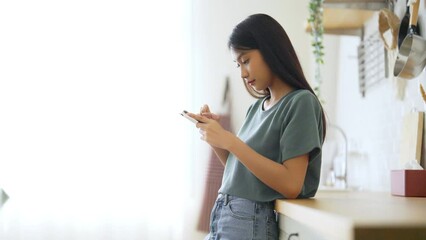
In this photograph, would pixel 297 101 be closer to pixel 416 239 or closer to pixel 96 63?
pixel 416 239

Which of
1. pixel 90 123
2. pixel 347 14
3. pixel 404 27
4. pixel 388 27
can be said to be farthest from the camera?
pixel 90 123

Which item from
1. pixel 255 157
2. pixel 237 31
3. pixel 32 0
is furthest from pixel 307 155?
pixel 32 0

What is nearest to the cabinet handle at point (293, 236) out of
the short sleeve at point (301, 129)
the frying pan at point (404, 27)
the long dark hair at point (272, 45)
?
the short sleeve at point (301, 129)

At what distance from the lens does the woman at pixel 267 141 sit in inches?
35.8

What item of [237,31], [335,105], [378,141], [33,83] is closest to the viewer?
[237,31]

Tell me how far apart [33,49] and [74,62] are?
18 cm

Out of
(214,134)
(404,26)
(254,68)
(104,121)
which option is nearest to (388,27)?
(404,26)

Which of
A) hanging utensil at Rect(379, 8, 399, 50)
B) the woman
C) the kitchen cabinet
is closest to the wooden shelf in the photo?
the kitchen cabinet

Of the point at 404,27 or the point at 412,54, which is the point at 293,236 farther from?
the point at 404,27

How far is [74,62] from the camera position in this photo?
211 cm

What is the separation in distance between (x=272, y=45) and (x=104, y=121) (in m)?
1.25

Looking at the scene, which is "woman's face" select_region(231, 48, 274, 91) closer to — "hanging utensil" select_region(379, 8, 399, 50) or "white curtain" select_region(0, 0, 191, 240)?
"hanging utensil" select_region(379, 8, 399, 50)

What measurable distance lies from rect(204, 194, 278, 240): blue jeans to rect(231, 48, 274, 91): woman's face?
252 mm

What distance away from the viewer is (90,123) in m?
2.09
